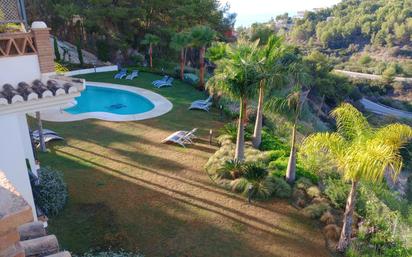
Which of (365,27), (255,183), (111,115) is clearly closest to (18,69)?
(255,183)

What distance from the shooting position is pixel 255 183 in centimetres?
1252

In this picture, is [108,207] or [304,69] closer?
[108,207]

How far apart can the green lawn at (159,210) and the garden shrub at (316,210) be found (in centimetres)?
27

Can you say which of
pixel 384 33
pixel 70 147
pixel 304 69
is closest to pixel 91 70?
pixel 70 147

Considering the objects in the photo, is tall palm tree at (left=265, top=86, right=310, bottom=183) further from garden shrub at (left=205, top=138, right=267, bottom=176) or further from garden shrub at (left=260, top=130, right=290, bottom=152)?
garden shrub at (left=260, top=130, right=290, bottom=152)

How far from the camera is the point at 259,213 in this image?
37.3ft

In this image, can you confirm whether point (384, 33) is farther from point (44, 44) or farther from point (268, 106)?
point (44, 44)

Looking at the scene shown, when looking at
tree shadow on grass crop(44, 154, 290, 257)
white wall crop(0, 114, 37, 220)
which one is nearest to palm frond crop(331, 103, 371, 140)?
tree shadow on grass crop(44, 154, 290, 257)

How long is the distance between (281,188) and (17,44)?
964 centimetres

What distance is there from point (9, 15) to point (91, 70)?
28603mm

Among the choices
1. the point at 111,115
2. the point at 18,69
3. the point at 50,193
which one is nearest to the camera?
the point at 18,69

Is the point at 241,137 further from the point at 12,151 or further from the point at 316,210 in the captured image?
the point at 12,151

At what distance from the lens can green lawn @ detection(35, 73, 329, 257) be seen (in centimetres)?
970

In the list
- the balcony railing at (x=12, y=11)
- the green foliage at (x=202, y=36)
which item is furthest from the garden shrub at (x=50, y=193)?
the green foliage at (x=202, y=36)
